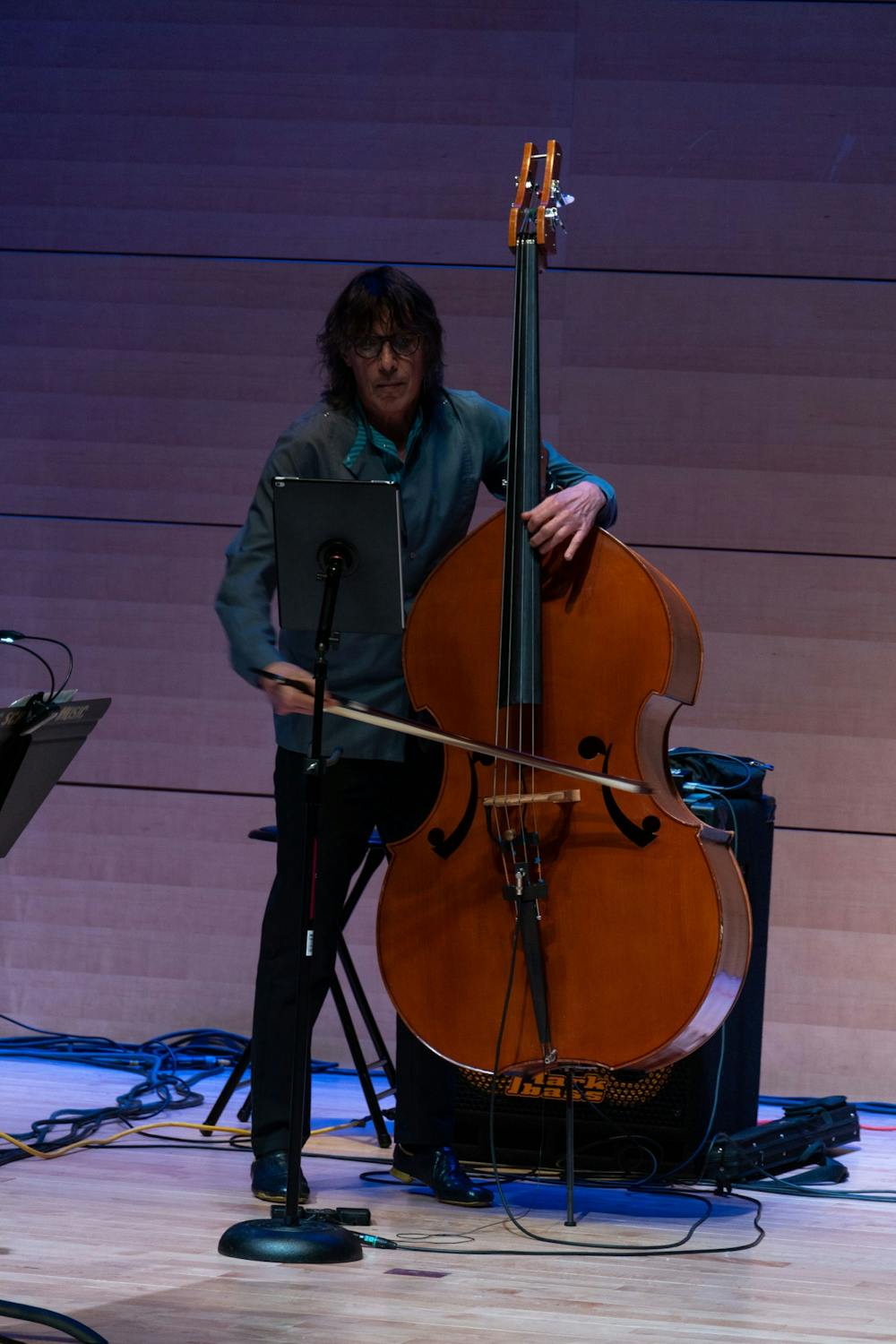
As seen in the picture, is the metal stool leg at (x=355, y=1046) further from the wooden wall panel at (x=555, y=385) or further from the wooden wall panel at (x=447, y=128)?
the wooden wall panel at (x=447, y=128)

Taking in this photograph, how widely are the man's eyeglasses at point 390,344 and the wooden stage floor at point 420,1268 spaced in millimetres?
1359

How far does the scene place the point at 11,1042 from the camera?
157 inches

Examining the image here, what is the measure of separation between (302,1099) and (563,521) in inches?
36.9

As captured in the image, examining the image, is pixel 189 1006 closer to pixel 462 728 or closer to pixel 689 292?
pixel 462 728

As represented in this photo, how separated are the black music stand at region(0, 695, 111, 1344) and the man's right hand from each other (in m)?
0.42

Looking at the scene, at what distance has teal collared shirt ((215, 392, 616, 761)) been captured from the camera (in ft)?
8.70

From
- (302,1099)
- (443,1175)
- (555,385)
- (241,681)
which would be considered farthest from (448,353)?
(302,1099)

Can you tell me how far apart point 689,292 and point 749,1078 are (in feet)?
6.27

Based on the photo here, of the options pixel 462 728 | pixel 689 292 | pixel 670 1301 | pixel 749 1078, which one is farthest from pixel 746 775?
pixel 689 292

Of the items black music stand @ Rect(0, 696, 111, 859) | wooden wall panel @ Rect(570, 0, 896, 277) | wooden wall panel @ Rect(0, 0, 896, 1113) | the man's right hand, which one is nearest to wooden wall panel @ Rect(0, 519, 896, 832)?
wooden wall panel @ Rect(0, 0, 896, 1113)

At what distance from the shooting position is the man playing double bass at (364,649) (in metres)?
2.63

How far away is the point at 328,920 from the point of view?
2674 millimetres

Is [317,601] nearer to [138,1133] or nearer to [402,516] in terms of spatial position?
[402,516]

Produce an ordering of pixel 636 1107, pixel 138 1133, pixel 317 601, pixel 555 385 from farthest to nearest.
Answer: pixel 555 385 < pixel 138 1133 < pixel 636 1107 < pixel 317 601
